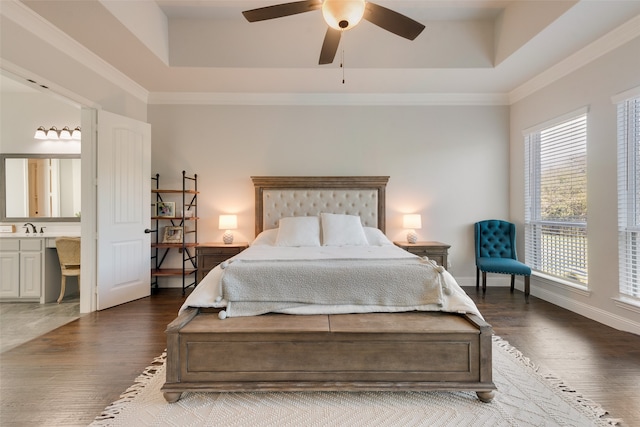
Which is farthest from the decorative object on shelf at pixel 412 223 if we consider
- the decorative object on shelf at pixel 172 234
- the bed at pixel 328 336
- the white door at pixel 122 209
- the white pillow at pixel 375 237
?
the white door at pixel 122 209

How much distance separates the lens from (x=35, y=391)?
192 cm

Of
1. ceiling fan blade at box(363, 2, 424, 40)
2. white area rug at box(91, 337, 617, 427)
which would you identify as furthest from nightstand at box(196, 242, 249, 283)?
ceiling fan blade at box(363, 2, 424, 40)

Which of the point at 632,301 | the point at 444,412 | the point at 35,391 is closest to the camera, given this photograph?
the point at 444,412

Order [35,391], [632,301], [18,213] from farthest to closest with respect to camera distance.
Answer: [18,213] < [632,301] < [35,391]

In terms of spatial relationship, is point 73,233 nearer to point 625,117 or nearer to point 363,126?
point 363,126

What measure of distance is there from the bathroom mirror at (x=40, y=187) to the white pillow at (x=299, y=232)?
9.96 feet

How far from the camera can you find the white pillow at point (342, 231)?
369 cm

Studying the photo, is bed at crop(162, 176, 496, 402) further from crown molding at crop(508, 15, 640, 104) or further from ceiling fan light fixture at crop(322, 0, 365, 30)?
crown molding at crop(508, 15, 640, 104)

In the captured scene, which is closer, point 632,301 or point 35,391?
point 35,391

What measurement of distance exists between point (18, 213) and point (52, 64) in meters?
2.49

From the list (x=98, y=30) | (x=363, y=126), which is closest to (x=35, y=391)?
(x=98, y=30)

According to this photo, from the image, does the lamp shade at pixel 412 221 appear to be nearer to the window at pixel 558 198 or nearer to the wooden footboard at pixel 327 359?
the window at pixel 558 198

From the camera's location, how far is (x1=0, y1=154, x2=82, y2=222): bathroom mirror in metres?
4.14

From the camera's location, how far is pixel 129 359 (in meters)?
2.31
